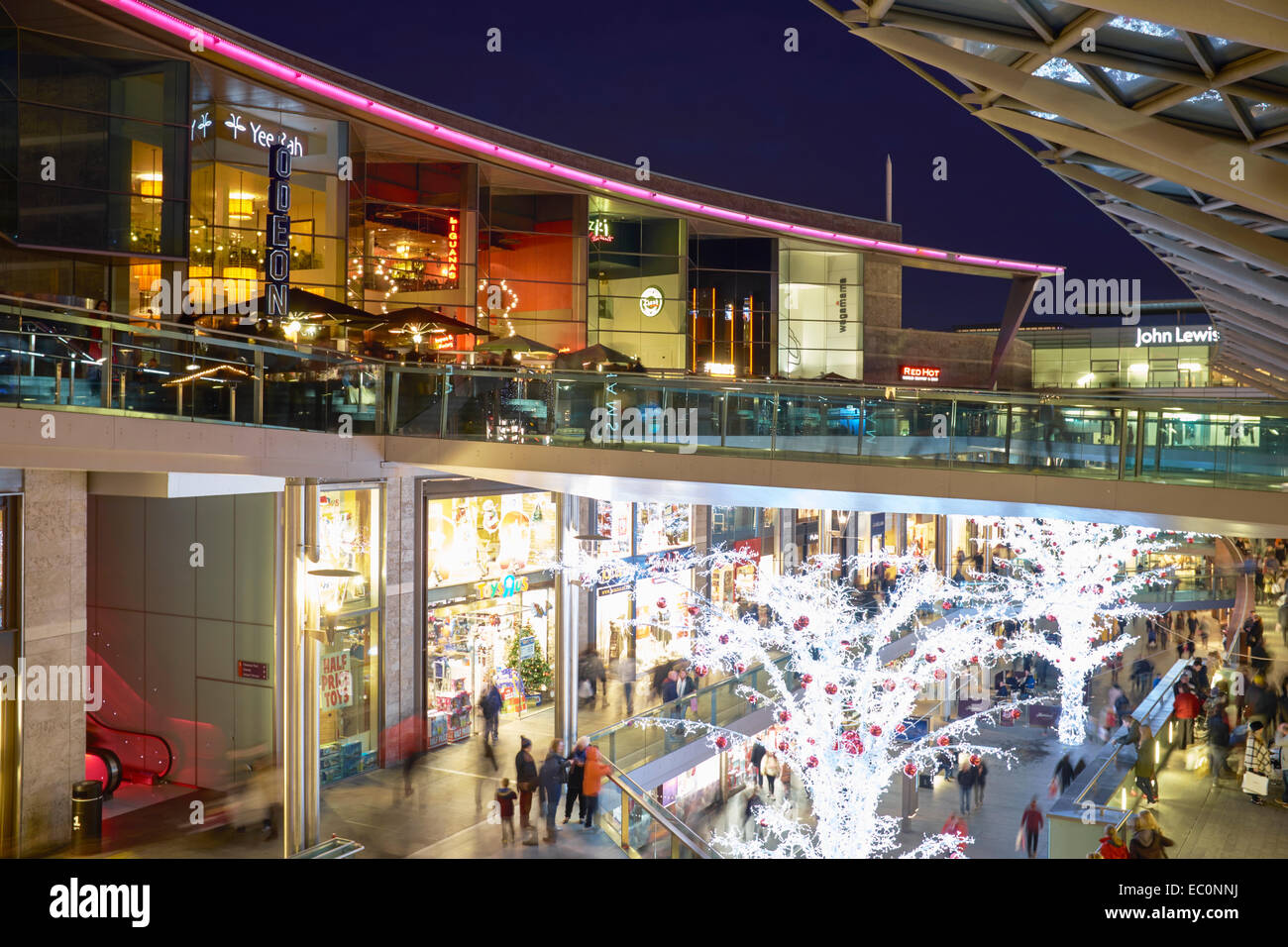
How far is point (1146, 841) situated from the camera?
12039 millimetres

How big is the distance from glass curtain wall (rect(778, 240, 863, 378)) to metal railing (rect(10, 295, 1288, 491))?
2252cm

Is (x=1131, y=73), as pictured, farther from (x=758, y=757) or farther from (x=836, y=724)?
(x=758, y=757)

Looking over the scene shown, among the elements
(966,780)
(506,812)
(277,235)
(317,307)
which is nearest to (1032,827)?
(966,780)

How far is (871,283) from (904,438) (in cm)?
2622

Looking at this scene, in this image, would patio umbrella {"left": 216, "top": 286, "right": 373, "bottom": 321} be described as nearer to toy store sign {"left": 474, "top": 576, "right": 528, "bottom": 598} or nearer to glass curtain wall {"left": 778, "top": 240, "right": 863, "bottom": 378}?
toy store sign {"left": 474, "top": 576, "right": 528, "bottom": 598}

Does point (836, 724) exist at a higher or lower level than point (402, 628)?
lower

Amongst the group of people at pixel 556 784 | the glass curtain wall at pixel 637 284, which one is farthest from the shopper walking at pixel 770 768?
the glass curtain wall at pixel 637 284

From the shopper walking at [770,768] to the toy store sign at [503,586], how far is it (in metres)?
5.68

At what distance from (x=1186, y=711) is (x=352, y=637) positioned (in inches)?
563

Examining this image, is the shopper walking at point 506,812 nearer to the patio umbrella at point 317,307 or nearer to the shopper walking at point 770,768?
the shopper walking at point 770,768

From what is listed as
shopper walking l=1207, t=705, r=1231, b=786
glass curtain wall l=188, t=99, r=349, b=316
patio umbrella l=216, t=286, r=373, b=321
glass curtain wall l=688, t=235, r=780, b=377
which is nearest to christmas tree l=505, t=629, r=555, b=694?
patio umbrella l=216, t=286, r=373, b=321

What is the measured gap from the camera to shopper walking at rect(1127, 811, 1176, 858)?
11945mm

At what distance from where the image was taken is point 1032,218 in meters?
111

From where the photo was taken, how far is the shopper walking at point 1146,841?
1195 centimetres
